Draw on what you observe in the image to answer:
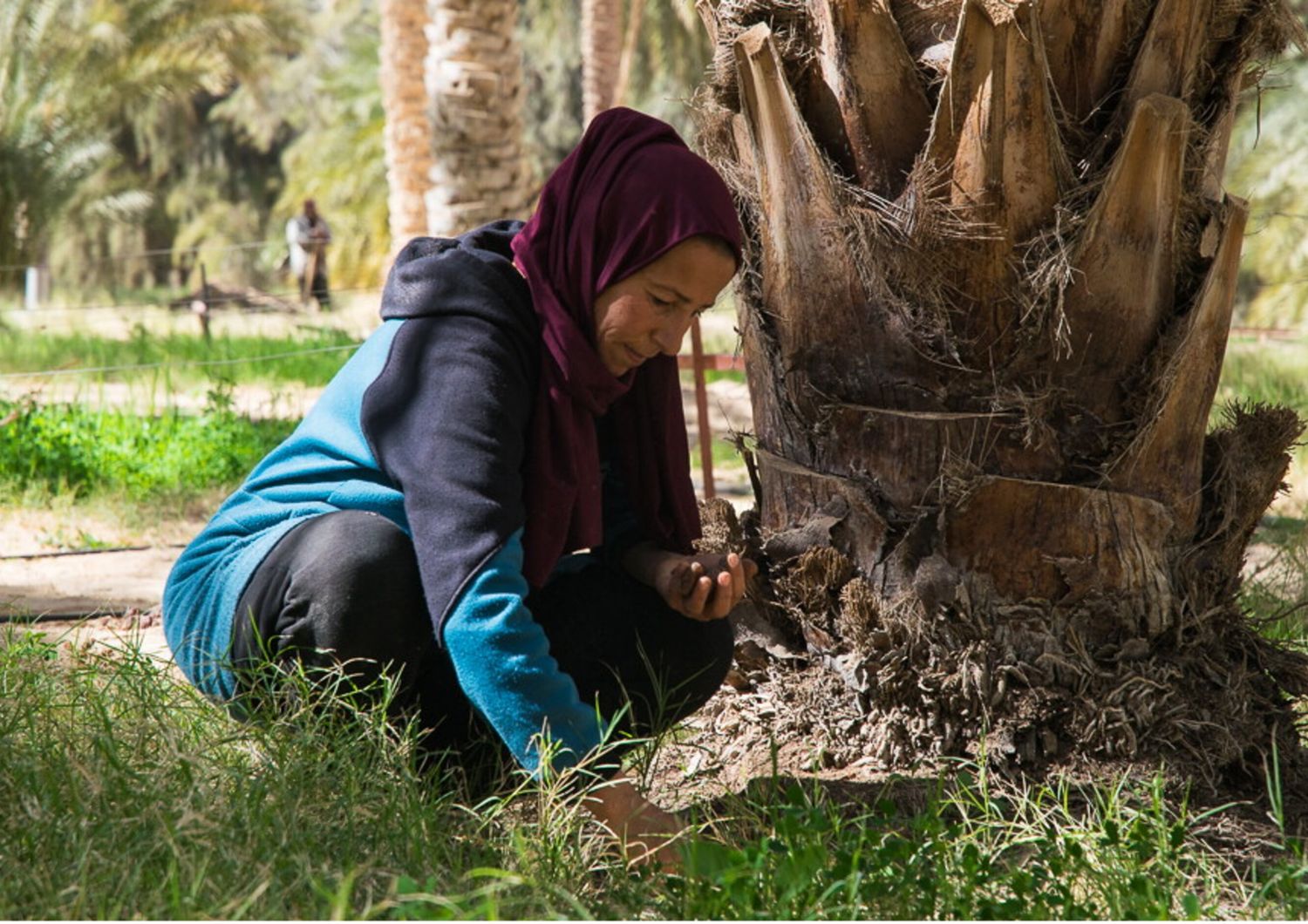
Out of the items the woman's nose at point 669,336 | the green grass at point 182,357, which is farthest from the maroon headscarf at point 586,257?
the green grass at point 182,357

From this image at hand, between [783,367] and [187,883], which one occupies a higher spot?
[783,367]

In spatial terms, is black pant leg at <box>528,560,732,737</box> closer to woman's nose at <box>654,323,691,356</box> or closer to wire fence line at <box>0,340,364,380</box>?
woman's nose at <box>654,323,691,356</box>

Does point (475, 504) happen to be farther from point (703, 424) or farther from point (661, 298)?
point (703, 424)

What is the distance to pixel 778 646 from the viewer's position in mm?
3055

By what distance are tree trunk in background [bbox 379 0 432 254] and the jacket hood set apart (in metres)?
8.91

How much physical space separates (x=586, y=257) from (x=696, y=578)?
64 cm

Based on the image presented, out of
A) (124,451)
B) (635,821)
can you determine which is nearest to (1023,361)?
(635,821)

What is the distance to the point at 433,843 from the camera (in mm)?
2258

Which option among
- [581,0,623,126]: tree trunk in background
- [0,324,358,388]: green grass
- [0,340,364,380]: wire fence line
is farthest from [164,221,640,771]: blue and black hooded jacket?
[581,0,623,126]: tree trunk in background

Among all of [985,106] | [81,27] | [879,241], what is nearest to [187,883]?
[879,241]

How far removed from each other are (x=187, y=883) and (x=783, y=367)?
1584 millimetres

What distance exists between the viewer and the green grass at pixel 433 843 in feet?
6.62

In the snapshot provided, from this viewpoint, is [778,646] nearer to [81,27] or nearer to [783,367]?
[783,367]

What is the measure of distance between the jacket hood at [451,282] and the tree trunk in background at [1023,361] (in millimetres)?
670
